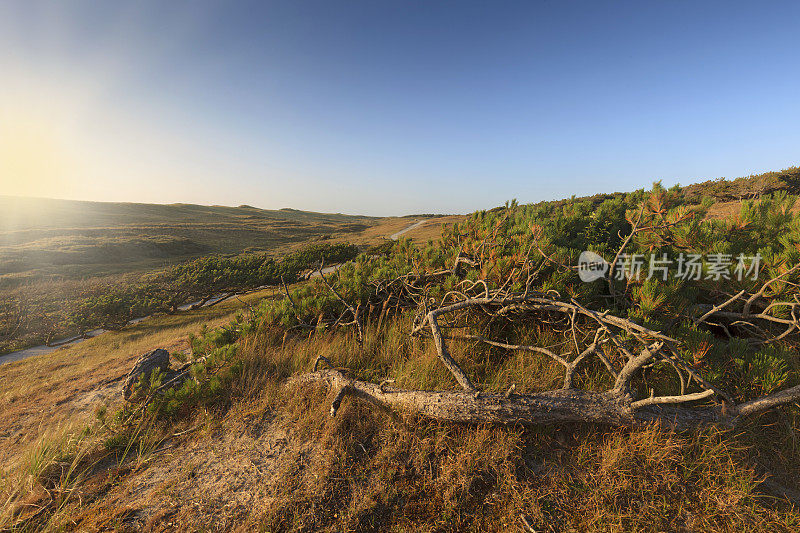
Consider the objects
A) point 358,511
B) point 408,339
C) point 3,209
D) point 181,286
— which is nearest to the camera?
point 358,511

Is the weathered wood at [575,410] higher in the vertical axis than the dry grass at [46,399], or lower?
higher

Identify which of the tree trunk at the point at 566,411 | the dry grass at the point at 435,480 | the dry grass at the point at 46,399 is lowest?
the dry grass at the point at 46,399

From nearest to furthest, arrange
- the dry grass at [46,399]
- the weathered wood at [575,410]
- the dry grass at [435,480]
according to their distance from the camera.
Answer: the dry grass at [435,480] → the weathered wood at [575,410] → the dry grass at [46,399]

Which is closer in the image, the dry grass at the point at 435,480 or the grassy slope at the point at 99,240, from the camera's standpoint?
the dry grass at the point at 435,480

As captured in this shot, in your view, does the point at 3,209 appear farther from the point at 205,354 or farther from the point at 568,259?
the point at 568,259

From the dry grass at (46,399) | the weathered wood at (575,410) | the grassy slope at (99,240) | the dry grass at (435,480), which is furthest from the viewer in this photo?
the grassy slope at (99,240)

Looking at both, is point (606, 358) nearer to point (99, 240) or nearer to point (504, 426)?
point (504, 426)

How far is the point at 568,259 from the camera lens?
3.63 meters

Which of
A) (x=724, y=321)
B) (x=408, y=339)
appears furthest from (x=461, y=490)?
(x=724, y=321)

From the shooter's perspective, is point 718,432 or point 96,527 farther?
point 718,432

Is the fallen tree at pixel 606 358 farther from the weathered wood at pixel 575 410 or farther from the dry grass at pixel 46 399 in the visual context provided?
the dry grass at pixel 46 399

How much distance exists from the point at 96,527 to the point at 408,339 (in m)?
3.06

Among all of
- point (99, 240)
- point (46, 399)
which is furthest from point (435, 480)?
point (99, 240)

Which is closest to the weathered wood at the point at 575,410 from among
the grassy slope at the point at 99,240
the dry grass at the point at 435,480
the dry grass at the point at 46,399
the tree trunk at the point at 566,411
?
the tree trunk at the point at 566,411
